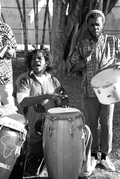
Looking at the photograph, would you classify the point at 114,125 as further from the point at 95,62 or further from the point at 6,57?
the point at 6,57

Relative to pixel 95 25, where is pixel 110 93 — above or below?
below

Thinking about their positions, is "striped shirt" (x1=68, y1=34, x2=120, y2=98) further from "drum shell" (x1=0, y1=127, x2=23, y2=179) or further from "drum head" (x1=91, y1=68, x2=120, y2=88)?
"drum shell" (x1=0, y1=127, x2=23, y2=179)

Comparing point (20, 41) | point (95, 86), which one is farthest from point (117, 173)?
point (20, 41)

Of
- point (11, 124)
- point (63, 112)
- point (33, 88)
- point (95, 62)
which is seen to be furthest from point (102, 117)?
point (11, 124)

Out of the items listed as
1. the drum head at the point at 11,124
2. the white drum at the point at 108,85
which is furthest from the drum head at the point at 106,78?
the drum head at the point at 11,124

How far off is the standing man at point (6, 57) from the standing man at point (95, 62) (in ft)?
2.80

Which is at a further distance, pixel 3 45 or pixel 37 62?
pixel 3 45

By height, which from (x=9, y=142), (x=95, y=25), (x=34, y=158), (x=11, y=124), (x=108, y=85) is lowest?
(x=34, y=158)

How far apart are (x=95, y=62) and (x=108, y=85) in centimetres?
45

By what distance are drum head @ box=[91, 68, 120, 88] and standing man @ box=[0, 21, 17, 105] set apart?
1.21 m

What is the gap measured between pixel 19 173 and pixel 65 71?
18.3 feet

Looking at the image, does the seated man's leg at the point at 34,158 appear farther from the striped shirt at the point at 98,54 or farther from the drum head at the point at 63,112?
the striped shirt at the point at 98,54

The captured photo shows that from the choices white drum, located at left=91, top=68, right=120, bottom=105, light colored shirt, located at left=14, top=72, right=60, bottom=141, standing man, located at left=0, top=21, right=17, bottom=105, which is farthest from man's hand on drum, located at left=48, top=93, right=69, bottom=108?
standing man, located at left=0, top=21, right=17, bottom=105

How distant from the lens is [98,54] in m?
2.97
